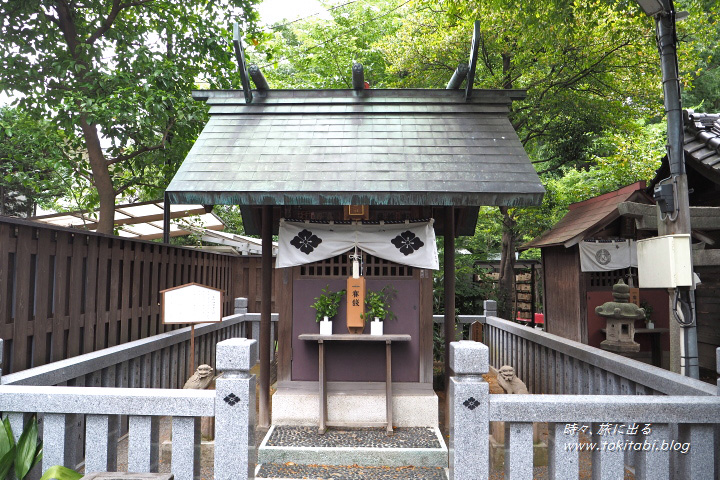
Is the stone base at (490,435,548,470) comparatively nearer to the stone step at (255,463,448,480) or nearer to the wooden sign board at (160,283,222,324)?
the stone step at (255,463,448,480)

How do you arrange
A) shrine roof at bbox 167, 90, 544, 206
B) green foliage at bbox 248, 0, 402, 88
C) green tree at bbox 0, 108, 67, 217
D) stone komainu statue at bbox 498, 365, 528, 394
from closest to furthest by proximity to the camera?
shrine roof at bbox 167, 90, 544, 206, stone komainu statue at bbox 498, 365, 528, 394, green tree at bbox 0, 108, 67, 217, green foliage at bbox 248, 0, 402, 88

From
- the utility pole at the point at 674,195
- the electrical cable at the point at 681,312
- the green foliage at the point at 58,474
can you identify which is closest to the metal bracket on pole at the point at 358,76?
the utility pole at the point at 674,195

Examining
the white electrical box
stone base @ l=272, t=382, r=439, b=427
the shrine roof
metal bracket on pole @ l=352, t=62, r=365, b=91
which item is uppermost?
metal bracket on pole @ l=352, t=62, r=365, b=91

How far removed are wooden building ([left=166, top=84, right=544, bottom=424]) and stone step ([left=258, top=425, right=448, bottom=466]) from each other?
685mm

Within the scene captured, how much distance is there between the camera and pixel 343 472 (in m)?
5.39

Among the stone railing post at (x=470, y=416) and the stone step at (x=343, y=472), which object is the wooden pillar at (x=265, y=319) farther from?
the stone railing post at (x=470, y=416)

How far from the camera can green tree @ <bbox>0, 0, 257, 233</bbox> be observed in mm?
7887

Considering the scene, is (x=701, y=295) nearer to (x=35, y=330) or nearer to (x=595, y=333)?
(x=595, y=333)

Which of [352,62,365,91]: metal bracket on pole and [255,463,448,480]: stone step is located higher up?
[352,62,365,91]: metal bracket on pole

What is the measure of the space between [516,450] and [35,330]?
4.80 m

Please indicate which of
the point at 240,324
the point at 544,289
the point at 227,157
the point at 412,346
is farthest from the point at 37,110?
the point at 544,289

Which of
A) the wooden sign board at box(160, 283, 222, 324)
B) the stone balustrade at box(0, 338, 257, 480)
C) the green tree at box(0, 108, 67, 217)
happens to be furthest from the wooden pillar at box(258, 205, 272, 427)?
the green tree at box(0, 108, 67, 217)

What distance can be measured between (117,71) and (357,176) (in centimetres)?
539

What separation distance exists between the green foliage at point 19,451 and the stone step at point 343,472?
2285 mm
